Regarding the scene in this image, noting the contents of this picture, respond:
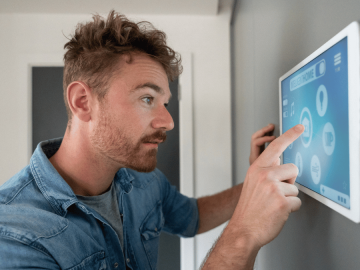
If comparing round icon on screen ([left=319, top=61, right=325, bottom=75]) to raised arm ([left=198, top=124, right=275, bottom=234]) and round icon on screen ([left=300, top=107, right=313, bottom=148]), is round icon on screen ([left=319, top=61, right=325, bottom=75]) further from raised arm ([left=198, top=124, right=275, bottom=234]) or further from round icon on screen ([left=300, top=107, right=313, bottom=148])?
raised arm ([left=198, top=124, right=275, bottom=234])

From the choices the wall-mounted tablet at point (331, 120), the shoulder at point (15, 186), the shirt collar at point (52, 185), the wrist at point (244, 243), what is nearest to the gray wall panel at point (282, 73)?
the wall-mounted tablet at point (331, 120)

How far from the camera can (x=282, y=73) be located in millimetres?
771

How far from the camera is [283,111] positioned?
2.34 ft

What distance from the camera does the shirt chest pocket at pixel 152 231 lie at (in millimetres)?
1069

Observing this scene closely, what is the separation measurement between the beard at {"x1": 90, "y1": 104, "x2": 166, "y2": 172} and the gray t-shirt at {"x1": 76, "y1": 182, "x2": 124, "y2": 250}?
16 cm

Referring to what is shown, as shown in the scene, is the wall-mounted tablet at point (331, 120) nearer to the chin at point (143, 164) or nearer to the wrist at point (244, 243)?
the wrist at point (244, 243)

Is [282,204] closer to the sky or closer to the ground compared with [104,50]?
closer to the ground

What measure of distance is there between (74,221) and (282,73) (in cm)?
80

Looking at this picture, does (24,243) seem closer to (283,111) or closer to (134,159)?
(134,159)

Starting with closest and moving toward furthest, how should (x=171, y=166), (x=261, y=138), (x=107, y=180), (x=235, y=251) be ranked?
(x=235, y=251) < (x=261, y=138) < (x=107, y=180) < (x=171, y=166)

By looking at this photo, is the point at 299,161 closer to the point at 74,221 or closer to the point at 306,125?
the point at 306,125

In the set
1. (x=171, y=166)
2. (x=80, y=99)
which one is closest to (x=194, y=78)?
(x=171, y=166)

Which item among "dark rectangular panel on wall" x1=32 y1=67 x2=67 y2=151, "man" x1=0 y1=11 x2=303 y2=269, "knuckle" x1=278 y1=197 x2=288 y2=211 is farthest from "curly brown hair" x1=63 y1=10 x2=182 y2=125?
"dark rectangular panel on wall" x1=32 y1=67 x2=67 y2=151

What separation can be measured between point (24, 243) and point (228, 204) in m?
0.78
